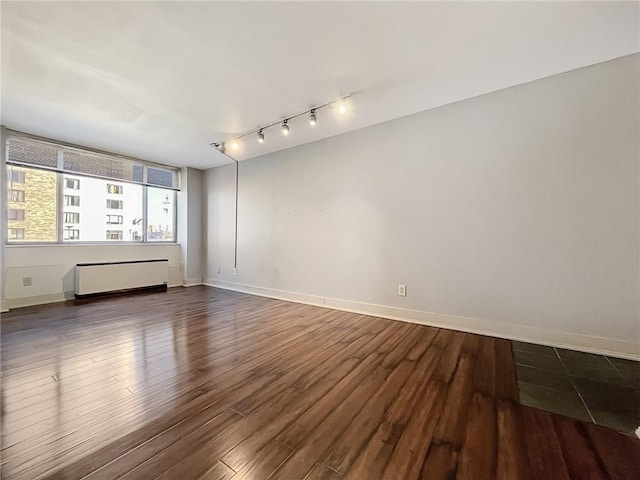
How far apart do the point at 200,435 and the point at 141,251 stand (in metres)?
4.76

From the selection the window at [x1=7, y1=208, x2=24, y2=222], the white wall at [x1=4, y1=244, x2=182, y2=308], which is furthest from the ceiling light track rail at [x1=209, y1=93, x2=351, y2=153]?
the window at [x1=7, y1=208, x2=24, y2=222]

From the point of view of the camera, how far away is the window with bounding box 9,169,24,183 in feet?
12.1

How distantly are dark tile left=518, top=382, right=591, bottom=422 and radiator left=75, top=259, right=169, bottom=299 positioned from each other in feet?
18.6

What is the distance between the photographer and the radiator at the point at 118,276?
422 cm

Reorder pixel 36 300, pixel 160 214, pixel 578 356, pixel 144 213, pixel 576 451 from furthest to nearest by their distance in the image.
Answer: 1. pixel 160 214
2. pixel 144 213
3. pixel 36 300
4. pixel 578 356
5. pixel 576 451

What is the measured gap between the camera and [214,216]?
5.62 m

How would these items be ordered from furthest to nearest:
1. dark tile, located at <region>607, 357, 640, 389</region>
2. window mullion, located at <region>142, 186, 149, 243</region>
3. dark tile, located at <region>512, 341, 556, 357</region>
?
window mullion, located at <region>142, 186, 149, 243</region>
dark tile, located at <region>512, 341, 556, 357</region>
dark tile, located at <region>607, 357, 640, 389</region>

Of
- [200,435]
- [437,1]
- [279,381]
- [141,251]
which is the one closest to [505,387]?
[279,381]

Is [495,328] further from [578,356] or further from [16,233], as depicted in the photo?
[16,233]

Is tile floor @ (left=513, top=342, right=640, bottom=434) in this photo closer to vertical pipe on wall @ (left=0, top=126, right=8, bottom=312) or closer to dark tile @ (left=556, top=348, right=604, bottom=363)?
dark tile @ (left=556, top=348, right=604, bottom=363)

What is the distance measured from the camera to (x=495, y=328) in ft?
8.96

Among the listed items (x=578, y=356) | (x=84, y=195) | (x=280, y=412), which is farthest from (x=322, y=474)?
(x=84, y=195)

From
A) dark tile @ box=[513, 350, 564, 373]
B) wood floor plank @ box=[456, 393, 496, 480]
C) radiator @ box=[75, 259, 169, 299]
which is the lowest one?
wood floor plank @ box=[456, 393, 496, 480]

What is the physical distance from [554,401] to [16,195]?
6.43 m
